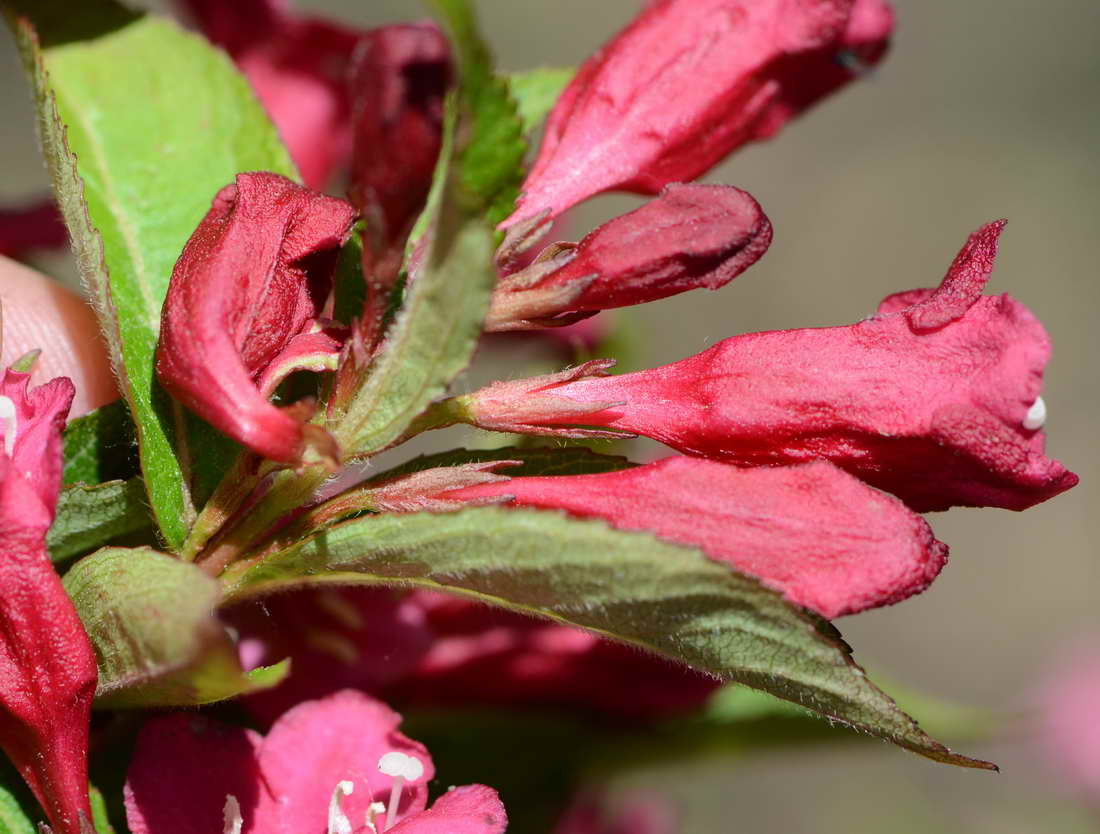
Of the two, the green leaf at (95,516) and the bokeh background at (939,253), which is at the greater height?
the green leaf at (95,516)

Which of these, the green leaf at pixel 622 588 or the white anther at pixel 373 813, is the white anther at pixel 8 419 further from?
the white anther at pixel 373 813

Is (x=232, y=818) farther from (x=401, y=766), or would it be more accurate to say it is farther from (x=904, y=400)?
(x=904, y=400)

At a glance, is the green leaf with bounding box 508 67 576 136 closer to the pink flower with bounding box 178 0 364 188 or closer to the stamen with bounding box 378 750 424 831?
the pink flower with bounding box 178 0 364 188

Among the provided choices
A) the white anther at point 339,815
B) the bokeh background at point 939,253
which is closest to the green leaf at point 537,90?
the white anther at point 339,815

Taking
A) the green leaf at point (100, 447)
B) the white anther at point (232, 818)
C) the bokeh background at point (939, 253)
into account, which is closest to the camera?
the white anther at point (232, 818)

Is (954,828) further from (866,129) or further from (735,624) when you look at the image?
(735,624)

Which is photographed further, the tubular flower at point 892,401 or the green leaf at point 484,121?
the tubular flower at point 892,401
